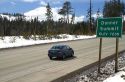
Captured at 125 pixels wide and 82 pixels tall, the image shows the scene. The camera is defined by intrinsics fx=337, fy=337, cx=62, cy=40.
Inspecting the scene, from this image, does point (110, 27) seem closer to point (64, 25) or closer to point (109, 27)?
point (109, 27)

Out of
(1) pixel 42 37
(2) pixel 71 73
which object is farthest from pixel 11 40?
(2) pixel 71 73

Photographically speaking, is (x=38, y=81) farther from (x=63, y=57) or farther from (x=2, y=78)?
(x=63, y=57)

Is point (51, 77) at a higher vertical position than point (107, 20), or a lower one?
lower

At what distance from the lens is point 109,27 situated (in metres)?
17.1

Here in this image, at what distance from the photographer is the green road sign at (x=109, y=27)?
16.8m

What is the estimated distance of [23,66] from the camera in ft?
68.9

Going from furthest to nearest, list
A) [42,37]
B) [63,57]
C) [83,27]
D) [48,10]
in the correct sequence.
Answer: [48,10], [83,27], [42,37], [63,57]

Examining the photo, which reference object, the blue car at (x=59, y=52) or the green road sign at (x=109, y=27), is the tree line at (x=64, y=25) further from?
the green road sign at (x=109, y=27)

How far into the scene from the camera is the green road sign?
16.8m

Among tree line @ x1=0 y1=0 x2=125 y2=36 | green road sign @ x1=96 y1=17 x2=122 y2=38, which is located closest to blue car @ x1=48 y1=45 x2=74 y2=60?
green road sign @ x1=96 y1=17 x2=122 y2=38

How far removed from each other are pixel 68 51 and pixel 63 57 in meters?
1.36

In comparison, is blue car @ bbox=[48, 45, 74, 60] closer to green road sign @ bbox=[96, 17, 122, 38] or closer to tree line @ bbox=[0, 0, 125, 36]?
green road sign @ bbox=[96, 17, 122, 38]

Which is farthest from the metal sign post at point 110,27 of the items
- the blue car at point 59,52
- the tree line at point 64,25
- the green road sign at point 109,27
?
the tree line at point 64,25

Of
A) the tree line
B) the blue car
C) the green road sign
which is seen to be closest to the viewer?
the green road sign
